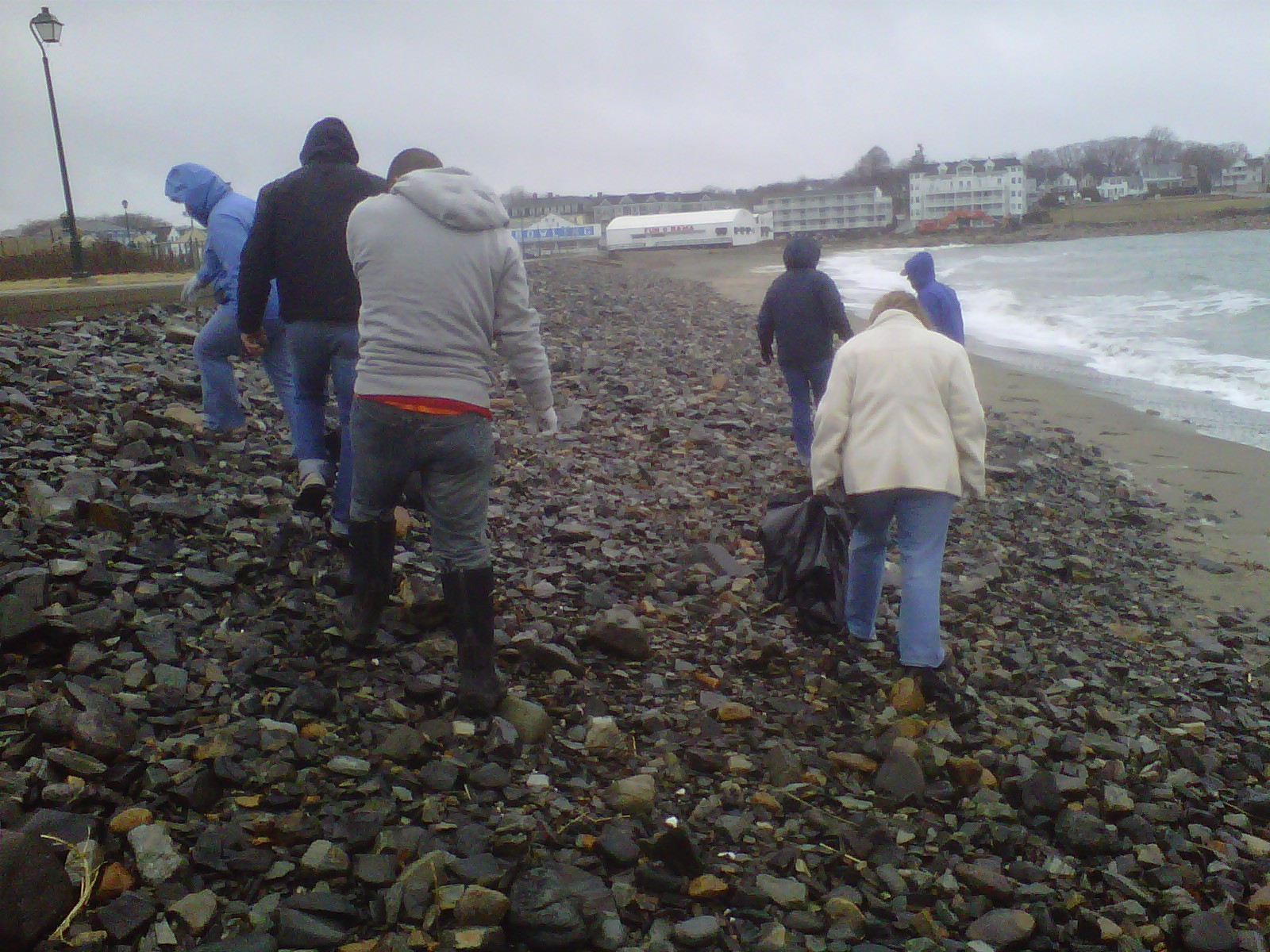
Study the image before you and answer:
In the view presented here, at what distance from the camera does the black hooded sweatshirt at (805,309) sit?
7078mm

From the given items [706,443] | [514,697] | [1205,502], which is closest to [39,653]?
[514,697]

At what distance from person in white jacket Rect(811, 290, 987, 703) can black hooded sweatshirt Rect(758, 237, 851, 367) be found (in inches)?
109

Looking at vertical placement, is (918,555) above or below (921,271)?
below

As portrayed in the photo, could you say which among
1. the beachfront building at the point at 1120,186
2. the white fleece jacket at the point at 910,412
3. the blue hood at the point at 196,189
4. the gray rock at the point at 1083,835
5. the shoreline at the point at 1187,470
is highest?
the beachfront building at the point at 1120,186

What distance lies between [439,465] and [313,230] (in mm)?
1452

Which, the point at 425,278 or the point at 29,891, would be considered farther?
the point at 425,278

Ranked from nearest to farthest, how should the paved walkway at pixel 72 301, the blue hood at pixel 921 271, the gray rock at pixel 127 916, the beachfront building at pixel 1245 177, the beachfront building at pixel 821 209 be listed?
the gray rock at pixel 127 916
the blue hood at pixel 921 271
the paved walkway at pixel 72 301
the beachfront building at pixel 1245 177
the beachfront building at pixel 821 209

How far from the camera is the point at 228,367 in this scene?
5.98m

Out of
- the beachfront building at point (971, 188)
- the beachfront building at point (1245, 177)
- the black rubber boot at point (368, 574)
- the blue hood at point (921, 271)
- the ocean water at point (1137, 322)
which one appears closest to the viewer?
the black rubber boot at point (368, 574)

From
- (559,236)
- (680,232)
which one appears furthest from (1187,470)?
(559,236)

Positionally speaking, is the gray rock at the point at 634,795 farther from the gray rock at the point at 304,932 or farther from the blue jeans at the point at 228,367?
the blue jeans at the point at 228,367

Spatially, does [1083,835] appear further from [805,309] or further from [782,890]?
[805,309]

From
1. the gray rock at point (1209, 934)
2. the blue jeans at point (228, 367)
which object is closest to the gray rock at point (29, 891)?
the blue jeans at point (228, 367)

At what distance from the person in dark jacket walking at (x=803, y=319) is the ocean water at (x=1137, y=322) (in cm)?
654
